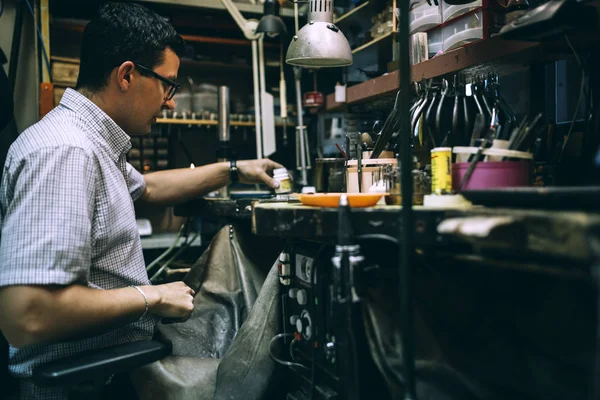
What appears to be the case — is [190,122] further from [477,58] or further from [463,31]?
[477,58]

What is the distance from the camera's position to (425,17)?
2.00 m

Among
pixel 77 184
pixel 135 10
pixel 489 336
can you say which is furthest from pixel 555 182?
pixel 135 10

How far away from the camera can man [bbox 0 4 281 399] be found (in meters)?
1.05

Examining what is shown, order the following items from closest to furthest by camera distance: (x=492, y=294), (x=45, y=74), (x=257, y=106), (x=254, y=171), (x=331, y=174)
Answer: (x=492, y=294)
(x=331, y=174)
(x=254, y=171)
(x=45, y=74)
(x=257, y=106)

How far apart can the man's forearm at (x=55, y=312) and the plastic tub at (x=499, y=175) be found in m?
0.84

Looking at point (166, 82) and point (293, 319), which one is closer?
point (293, 319)

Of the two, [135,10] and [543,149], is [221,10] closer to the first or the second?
[135,10]

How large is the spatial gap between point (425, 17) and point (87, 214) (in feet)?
4.92

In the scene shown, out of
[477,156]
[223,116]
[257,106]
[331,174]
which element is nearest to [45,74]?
[223,116]

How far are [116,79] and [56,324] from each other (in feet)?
2.37

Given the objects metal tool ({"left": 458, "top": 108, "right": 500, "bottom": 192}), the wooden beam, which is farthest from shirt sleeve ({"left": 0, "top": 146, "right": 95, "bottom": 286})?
the wooden beam

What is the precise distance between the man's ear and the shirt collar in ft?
0.34

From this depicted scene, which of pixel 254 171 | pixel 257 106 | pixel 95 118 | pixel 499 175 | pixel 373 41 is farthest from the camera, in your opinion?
pixel 257 106

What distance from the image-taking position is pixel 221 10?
3.38 metres
